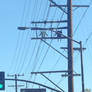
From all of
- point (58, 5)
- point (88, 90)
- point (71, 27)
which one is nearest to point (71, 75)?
point (71, 27)

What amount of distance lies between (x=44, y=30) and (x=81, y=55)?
12.2ft

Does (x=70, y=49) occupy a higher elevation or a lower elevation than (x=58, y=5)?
lower

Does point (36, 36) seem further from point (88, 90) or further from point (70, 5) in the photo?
point (88, 90)

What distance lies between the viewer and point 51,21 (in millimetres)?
33750

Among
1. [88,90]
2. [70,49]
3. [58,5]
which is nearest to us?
[70,49]

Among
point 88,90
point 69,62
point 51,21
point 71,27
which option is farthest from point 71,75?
point 88,90

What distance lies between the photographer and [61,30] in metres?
32.8

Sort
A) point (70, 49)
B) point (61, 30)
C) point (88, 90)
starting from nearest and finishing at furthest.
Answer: point (70, 49) → point (61, 30) → point (88, 90)

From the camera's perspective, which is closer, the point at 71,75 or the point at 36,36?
the point at 71,75

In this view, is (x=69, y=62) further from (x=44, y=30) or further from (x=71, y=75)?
(x=44, y=30)

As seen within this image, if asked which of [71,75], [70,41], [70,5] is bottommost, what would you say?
[71,75]

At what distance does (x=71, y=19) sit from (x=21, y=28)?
10.3 feet

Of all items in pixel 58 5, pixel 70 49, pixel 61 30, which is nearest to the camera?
pixel 70 49

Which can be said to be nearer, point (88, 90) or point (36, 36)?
point (36, 36)
